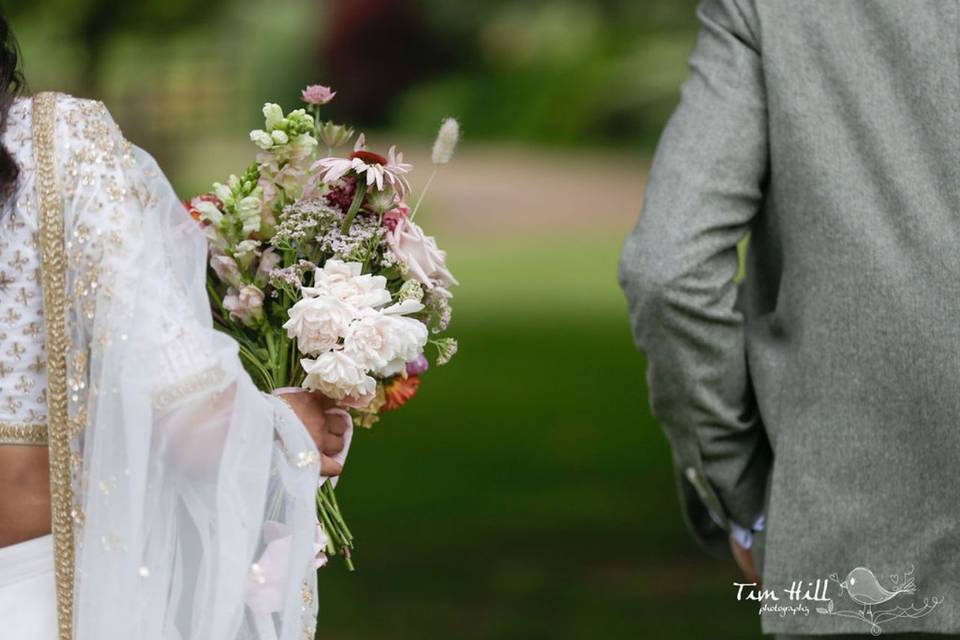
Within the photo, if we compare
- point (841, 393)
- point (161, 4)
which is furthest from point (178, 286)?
point (161, 4)

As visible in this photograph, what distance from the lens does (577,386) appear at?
11.3 metres

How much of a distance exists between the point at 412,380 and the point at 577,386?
873 cm

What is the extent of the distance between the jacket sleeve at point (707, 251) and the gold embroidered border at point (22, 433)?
1.24 m

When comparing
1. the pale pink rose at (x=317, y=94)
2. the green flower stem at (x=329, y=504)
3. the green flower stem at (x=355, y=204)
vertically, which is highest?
the pale pink rose at (x=317, y=94)

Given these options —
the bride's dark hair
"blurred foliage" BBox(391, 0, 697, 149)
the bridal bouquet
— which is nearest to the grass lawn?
the bridal bouquet

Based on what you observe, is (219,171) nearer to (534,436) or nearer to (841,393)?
(534,436)

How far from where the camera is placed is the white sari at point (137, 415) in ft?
7.02

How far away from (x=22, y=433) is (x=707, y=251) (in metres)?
1.39

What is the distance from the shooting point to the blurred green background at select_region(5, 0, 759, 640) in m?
6.46

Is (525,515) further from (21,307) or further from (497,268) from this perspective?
(497,268)

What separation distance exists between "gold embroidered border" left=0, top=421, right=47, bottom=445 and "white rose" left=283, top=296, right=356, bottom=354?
414mm

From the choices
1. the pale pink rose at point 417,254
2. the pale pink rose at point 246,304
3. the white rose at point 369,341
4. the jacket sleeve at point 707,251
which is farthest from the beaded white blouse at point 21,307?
the jacket sleeve at point 707,251

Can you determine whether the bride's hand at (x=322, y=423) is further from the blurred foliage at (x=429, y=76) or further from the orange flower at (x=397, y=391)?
the blurred foliage at (x=429, y=76)

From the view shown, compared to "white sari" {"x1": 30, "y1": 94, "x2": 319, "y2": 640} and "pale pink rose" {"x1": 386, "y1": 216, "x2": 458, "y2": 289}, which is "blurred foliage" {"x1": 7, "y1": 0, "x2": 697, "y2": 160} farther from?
"white sari" {"x1": 30, "y1": 94, "x2": 319, "y2": 640}
